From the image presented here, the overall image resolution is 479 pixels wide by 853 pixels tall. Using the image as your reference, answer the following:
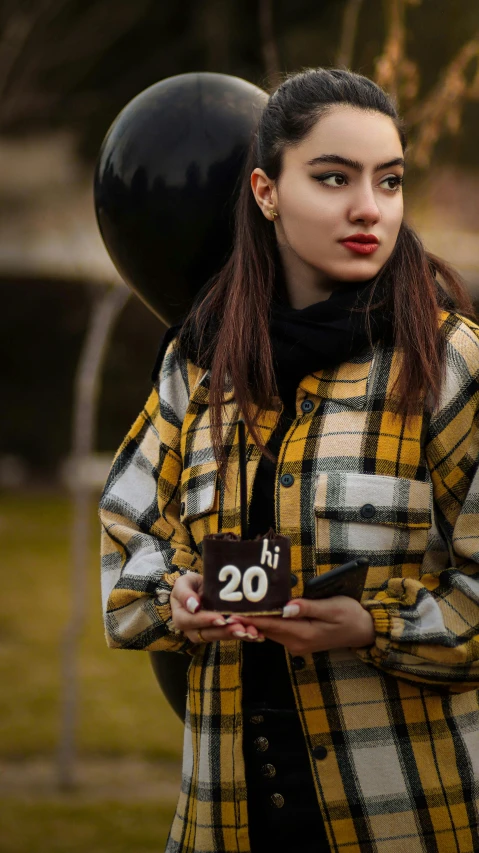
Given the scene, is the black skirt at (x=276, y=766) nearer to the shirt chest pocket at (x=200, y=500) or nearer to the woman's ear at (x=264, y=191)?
the shirt chest pocket at (x=200, y=500)

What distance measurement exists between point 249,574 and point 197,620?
0.38 feet

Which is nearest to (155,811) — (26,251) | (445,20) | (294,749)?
(294,749)

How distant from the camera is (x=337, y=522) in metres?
1.52

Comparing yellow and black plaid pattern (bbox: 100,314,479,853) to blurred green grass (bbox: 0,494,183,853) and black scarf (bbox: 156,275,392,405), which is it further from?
blurred green grass (bbox: 0,494,183,853)

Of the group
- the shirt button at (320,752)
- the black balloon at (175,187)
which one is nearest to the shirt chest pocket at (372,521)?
the shirt button at (320,752)

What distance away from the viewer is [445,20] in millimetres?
3129

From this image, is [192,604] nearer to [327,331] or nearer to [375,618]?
[375,618]

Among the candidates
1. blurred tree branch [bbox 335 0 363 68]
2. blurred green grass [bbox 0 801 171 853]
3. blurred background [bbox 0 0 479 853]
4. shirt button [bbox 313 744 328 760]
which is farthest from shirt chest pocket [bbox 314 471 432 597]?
blurred green grass [bbox 0 801 171 853]

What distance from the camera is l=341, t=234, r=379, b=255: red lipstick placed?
156 centimetres

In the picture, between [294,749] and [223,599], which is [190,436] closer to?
[223,599]

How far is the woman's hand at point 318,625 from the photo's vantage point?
4.46 ft

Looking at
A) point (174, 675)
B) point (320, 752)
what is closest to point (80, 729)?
point (174, 675)

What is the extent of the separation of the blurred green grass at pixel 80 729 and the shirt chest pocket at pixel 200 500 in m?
2.62

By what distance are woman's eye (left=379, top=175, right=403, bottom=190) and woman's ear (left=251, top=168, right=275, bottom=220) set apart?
0.66 ft
